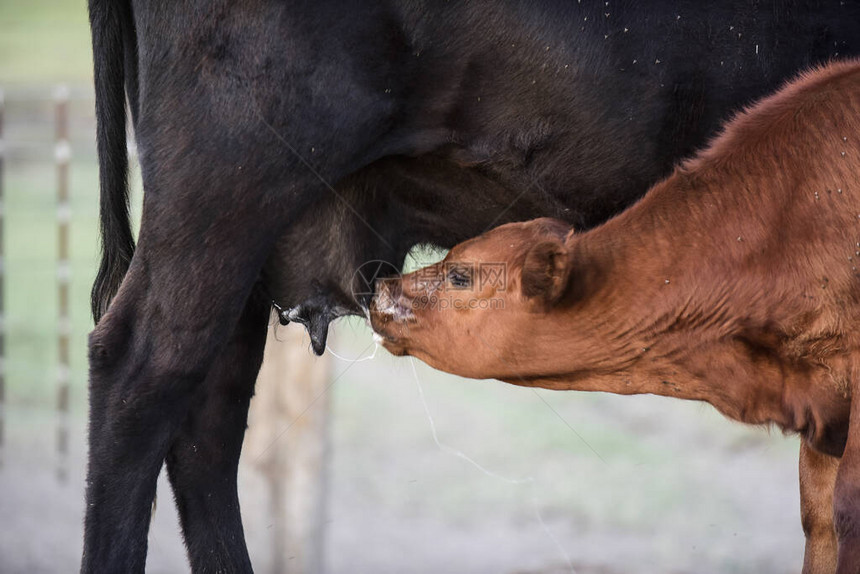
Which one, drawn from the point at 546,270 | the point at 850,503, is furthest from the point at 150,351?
the point at 850,503

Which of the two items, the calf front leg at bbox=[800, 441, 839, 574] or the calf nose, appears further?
the calf front leg at bbox=[800, 441, 839, 574]

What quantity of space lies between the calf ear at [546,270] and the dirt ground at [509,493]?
1807 mm

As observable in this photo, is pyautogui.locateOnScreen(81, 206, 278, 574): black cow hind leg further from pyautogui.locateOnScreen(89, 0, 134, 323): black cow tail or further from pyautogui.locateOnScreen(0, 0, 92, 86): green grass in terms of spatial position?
pyautogui.locateOnScreen(0, 0, 92, 86): green grass

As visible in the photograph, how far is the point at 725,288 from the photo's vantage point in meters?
3.45

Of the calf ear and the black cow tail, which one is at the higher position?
the black cow tail

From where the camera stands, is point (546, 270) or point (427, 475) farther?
point (427, 475)

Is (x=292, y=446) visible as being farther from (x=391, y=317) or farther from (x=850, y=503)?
(x=850, y=503)

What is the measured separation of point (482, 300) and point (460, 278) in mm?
117

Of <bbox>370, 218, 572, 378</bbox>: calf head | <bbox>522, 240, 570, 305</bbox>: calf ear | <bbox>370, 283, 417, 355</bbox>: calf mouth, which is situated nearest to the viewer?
<bbox>522, 240, 570, 305</bbox>: calf ear

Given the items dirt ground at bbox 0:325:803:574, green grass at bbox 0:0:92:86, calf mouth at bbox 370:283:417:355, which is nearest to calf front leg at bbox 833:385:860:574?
calf mouth at bbox 370:283:417:355

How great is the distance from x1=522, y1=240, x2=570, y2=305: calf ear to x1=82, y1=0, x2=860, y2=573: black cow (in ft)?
1.54

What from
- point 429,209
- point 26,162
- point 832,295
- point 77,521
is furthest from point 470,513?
point 26,162

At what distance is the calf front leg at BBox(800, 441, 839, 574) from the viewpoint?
4191 millimetres

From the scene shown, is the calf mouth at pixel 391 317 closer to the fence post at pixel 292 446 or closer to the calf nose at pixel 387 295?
the calf nose at pixel 387 295
